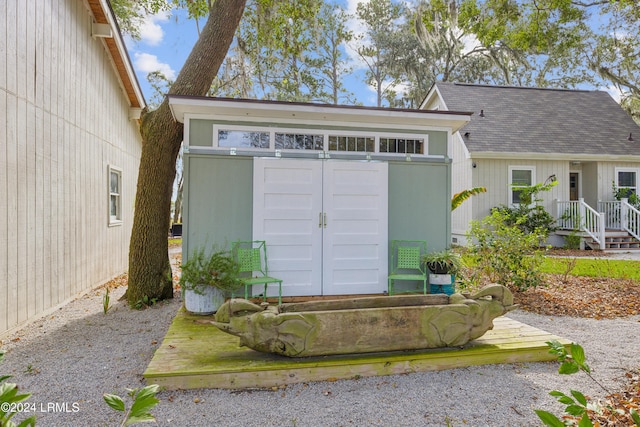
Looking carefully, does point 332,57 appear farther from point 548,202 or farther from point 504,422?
point 504,422

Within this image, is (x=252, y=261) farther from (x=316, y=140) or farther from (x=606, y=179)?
(x=606, y=179)

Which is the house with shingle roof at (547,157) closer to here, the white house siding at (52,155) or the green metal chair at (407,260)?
the green metal chair at (407,260)

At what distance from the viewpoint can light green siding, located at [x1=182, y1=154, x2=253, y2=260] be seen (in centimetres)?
514

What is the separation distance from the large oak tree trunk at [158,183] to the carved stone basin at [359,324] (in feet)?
10.8

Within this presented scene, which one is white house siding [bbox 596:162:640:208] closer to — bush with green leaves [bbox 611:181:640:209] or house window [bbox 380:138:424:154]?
bush with green leaves [bbox 611:181:640:209]

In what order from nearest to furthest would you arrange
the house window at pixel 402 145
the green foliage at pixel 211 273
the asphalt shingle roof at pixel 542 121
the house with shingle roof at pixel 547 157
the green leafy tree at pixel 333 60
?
the green foliage at pixel 211 273 → the house window at pixel 402 145 → the house with shingle roof at pixel 547 157 → the asphalt shingle roof at pixel 542 121 → the green leafy tree at pixel 333 60

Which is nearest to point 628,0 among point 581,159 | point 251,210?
point 581,159

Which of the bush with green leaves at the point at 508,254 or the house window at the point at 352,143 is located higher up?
the house window at the point at 352,143

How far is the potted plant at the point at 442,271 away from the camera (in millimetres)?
5418

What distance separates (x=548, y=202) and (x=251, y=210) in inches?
445

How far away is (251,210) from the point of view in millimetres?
5273

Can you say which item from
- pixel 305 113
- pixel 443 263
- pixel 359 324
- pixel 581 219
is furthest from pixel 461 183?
pixel 359 324

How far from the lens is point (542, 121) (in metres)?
14.1
